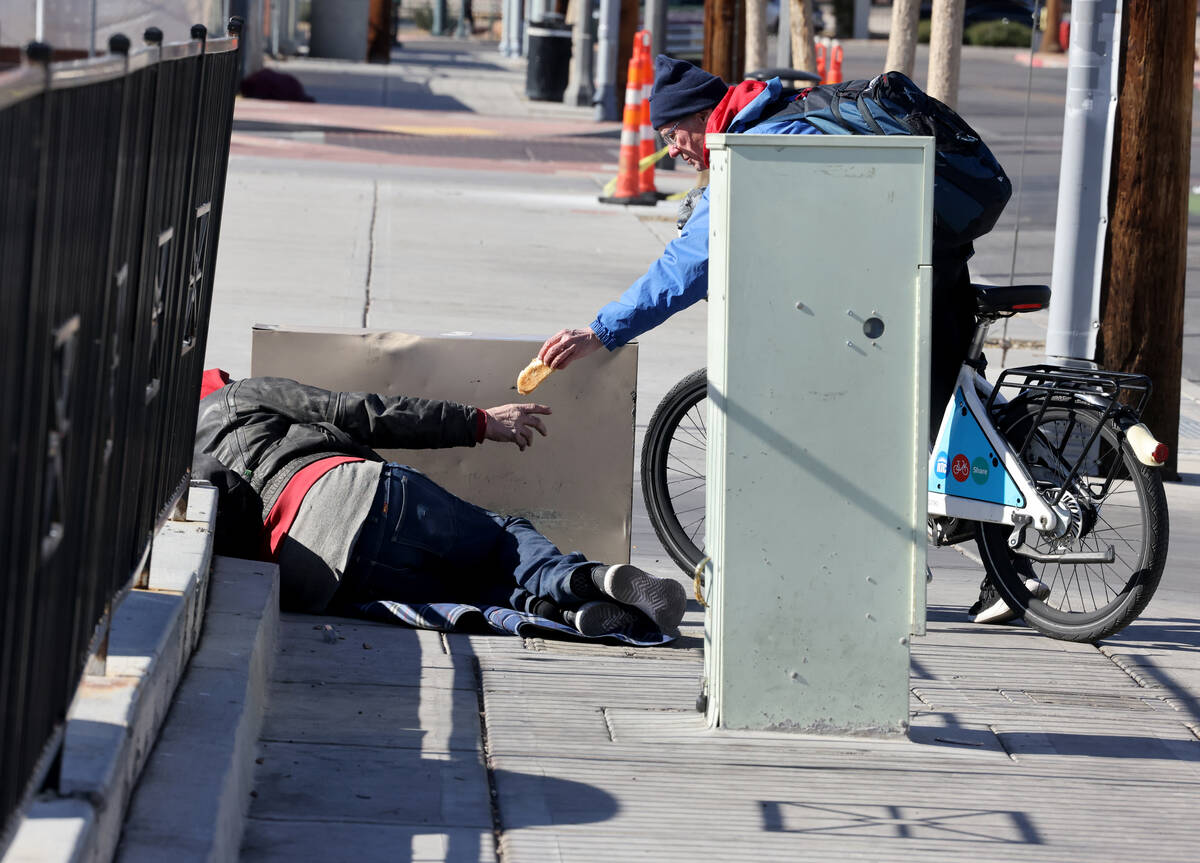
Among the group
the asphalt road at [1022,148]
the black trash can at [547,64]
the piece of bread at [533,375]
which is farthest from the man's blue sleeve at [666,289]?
the black trash can at [547,64]

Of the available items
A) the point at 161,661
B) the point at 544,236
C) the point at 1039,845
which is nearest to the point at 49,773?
the point at 161,661

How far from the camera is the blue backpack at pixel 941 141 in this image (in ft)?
16.0

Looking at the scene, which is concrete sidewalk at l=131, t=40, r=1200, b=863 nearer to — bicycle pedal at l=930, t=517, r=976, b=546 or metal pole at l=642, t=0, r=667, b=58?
bicycle pedal at l=930, t=517, r=976, b=546

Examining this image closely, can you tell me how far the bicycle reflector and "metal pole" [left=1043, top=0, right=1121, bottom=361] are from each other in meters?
2.61

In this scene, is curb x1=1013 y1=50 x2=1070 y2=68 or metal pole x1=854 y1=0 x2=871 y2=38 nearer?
curb x1=1013 y1=50 x2=1070 y2=68

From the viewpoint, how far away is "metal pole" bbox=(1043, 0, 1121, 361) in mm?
7578

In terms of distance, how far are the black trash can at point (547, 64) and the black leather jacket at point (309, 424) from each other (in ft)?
82.2

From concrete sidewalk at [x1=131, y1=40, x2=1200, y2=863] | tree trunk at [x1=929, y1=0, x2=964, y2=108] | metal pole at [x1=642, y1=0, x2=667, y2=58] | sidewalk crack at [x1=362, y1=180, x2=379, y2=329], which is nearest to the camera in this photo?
concrete sidewalk at [x1=131, y1=40, x2=1200, y2=863]

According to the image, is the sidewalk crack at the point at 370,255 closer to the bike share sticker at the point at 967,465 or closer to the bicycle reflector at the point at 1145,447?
the bike share sticker at the point at 967,465

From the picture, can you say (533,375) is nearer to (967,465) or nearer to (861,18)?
(967,465)

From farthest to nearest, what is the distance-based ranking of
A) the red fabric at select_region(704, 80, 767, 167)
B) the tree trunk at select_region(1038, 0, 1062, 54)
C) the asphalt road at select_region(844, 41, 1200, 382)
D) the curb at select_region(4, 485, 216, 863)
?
the tree trunk at select_region(1038, 0, 1062, 54), the asphalt road at select_region(844, 41, 1200, 382), the red fabric at select_region(704, 80, 767, 167), the curb at select_region(4, 485, 216, 863)

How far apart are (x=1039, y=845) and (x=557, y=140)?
65.3 feet

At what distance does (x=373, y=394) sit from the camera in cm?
534

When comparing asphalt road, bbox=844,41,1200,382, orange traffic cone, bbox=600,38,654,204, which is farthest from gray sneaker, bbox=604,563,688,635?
orange traffic cone, bbox=600,38,654,204
